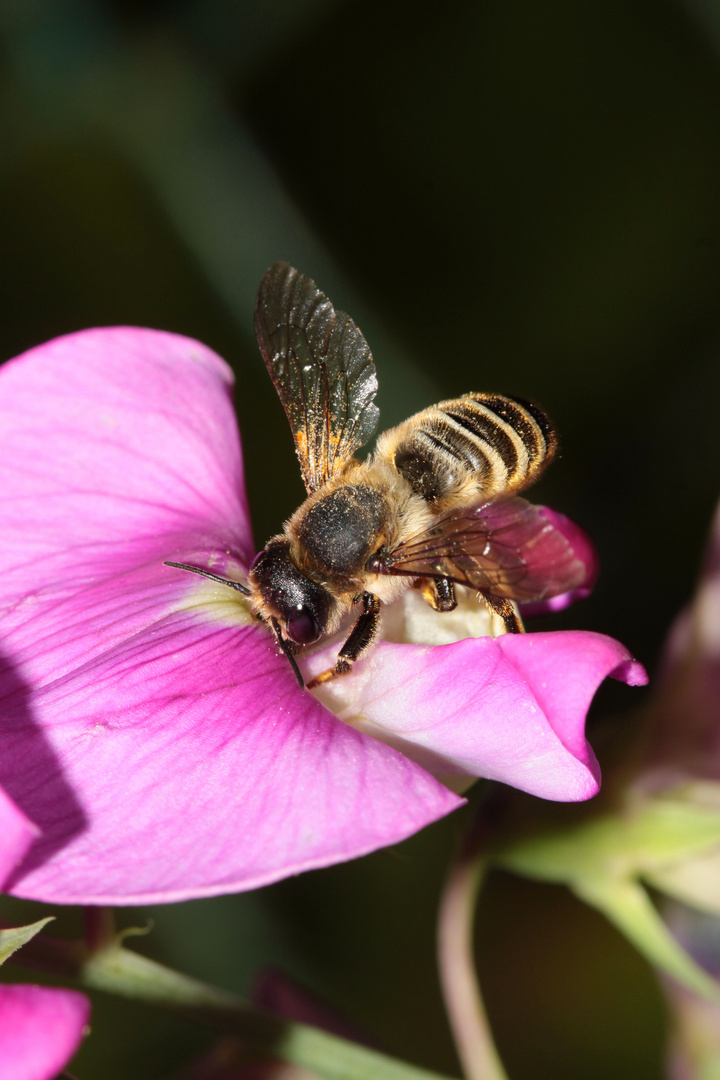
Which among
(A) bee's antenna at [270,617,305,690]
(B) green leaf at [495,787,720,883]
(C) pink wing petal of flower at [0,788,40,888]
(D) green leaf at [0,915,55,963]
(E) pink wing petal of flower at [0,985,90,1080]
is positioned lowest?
(B) green leaf at [495,787,720,883]

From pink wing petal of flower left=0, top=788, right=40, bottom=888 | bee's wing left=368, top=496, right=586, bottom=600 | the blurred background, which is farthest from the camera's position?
the blurred background

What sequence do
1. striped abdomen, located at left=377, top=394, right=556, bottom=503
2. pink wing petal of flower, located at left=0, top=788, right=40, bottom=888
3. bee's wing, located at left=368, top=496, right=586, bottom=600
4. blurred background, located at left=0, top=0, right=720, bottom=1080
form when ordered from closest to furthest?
pink wing petal of flower, located at left=0, top=788, right=40, bottom=888, bee's wing, located at left=368, top=496, right=586, bottom=600, striped abdomen, located at left=377, top=394, right=556, bottom=503, blurred background, located at left=0, top=0, right=720, bottom=1080

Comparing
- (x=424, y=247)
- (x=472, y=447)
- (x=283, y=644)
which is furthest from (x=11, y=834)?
(x=424, y=247)

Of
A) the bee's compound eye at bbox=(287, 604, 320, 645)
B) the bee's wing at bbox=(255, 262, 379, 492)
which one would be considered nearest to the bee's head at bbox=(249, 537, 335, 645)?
the bee's compound eye at bbox=(287, 604, 320, 645)

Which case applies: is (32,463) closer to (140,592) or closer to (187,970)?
(140,592)

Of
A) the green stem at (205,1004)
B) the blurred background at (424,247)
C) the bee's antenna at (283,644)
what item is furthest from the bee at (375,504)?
the blurred background at (424,247)

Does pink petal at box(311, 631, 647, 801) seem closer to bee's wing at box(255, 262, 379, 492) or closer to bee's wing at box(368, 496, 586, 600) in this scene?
bee's wing at box(368, 496, 586, 600)

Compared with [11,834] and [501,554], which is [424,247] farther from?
[11,834]

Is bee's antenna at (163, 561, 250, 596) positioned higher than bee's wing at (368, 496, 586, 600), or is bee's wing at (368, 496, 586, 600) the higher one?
bee's antenna at (163, 561, 250, 596)

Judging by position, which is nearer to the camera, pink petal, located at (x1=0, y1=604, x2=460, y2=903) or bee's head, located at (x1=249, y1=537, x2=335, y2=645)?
pink petal, located at (x1=0, y1=604, x2=460, y2=903)
